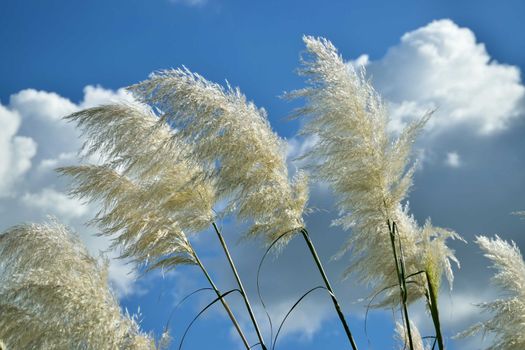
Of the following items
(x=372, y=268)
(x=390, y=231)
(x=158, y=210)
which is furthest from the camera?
(x=158, y=210)

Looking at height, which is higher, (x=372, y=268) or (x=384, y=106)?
(x=384, y=106)

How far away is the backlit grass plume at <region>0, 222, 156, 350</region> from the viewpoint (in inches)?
157

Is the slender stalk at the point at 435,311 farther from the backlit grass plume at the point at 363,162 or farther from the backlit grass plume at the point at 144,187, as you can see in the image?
the backlit grass plume at the point at 144,187

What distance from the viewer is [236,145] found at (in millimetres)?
3875

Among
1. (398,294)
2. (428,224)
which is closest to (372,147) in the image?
(428,224)

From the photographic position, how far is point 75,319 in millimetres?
3992

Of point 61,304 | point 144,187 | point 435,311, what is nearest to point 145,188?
point 144,187

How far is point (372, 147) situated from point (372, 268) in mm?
717

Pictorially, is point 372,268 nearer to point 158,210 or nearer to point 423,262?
point 423,262

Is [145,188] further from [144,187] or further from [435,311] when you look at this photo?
[435,311]

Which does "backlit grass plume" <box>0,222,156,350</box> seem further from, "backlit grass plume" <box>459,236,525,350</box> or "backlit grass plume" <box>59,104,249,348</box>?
"backlit grass plume" <box>459,236,525,350</box>

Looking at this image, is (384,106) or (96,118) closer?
(384,106)

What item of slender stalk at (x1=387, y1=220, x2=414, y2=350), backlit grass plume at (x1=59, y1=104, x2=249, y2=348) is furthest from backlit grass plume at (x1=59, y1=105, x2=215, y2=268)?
slender stalk at (x1=387, y1=220, x2=414, y2=350)

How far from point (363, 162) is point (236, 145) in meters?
0.67
